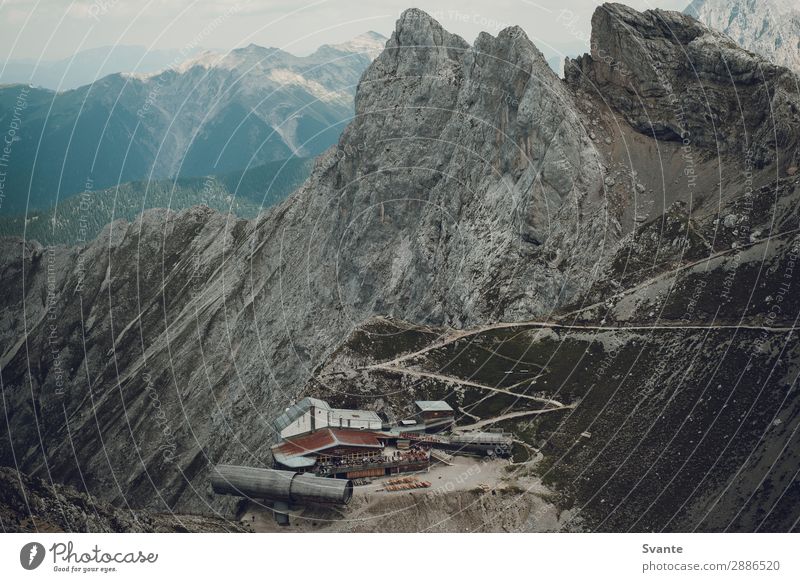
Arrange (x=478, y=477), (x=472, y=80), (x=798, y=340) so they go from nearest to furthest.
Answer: (x=478, y=477), (x=798, y=340), (x=472, y=80)

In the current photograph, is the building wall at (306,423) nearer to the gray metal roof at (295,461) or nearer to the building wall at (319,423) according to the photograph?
the building wall at (319,423)

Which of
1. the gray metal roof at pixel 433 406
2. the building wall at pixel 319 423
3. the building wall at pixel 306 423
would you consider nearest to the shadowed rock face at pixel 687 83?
the gray metal roof at pixel 433 406

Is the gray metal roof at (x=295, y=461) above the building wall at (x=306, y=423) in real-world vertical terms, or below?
below

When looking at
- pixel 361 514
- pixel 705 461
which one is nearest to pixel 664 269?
pixel 705 461

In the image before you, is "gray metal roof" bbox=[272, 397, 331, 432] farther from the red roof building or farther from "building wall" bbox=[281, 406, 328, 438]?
the red roof building

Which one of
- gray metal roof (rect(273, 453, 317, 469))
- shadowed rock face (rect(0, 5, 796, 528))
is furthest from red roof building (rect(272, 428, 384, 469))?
shadowed rock face (rect(0, 5, 796, 528))

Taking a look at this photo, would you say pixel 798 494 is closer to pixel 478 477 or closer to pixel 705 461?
pixel 705 461

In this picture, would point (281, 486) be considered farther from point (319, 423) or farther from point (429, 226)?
point (429, 226)
